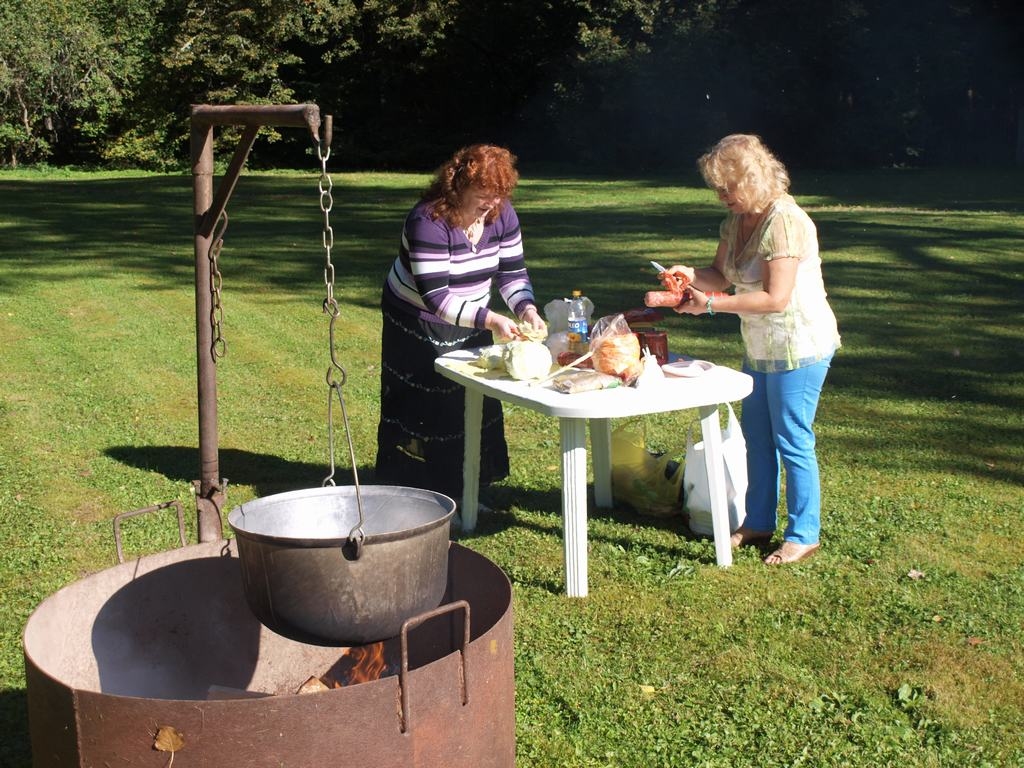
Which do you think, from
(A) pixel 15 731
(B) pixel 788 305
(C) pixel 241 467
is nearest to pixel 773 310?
(B) pixel 788 305

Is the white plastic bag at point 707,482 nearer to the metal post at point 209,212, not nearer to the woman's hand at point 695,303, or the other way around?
the woman's hand at point 695,303

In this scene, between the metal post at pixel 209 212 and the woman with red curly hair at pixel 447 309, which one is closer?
the metal post at pixel 209 212

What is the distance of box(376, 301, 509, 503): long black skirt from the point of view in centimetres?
501

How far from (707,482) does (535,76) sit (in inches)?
1214

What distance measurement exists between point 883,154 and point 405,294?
2719 cm

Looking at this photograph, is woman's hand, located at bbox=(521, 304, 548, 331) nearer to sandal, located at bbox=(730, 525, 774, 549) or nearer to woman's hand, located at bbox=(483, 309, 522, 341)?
woman's hand, located at bbox=(483, 309, 522, 341)

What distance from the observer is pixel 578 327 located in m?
4.83

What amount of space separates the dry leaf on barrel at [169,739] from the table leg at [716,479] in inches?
102

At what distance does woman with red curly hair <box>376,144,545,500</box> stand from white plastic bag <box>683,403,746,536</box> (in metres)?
0.86

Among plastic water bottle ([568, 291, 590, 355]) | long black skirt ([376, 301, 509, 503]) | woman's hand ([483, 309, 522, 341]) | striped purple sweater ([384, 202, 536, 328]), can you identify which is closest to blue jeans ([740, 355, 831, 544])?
plastic water bottle ([568, 291, 590, 355])

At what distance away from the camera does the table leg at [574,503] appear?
4.24 metres

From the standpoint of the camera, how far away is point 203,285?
10.0 feet

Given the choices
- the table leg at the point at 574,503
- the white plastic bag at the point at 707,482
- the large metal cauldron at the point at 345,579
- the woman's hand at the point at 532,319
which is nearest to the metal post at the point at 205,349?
the large metal cauldron at the point at 345,579

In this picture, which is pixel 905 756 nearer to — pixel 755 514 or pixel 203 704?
pixel 755 514
